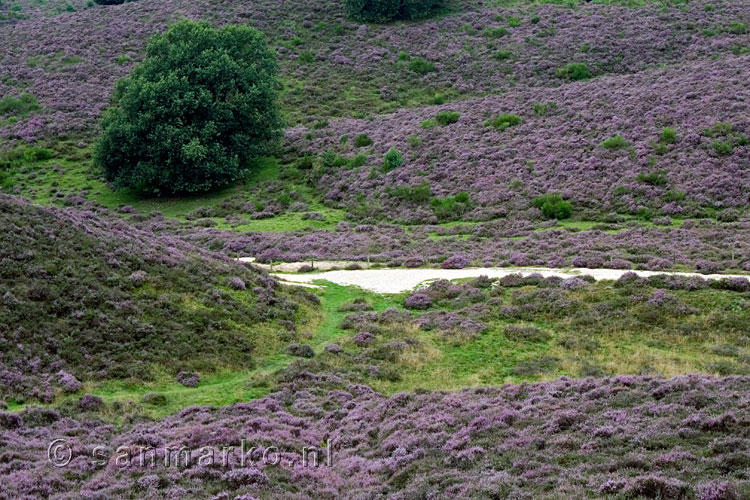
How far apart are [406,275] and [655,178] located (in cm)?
1880

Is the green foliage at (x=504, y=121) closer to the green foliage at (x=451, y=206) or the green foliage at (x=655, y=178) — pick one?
the green foliage at (x=451, y=206)

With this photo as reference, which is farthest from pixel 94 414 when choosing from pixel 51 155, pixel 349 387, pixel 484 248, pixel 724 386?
pixel 51 155

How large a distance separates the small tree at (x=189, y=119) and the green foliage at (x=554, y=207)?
2287cm

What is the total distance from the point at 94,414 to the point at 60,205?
38.9m

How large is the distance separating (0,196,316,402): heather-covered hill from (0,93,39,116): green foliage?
1715 inches

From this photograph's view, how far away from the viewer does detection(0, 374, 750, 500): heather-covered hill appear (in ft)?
43.2

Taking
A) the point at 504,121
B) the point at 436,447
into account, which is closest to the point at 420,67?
the point at 504,121

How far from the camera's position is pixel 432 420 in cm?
1786

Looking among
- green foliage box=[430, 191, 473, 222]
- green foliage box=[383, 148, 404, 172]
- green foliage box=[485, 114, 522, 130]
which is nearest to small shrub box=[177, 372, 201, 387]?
green foliage box=[430, 191, 473, 222]

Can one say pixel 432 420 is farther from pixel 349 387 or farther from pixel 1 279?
pixel 1 279

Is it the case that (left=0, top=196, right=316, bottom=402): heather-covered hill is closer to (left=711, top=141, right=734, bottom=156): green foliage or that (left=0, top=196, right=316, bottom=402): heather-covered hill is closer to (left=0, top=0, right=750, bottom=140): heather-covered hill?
(left=711, top=141, right=734, bottom=156): green foliage

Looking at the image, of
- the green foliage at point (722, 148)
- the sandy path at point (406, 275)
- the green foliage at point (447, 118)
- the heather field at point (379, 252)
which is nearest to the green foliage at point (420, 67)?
the heather field at point (379, 252)

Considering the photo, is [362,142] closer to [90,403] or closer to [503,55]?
[503,55]

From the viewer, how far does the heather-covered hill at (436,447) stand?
1317cm
